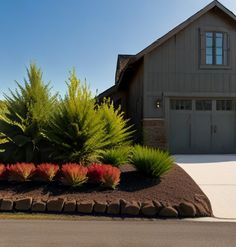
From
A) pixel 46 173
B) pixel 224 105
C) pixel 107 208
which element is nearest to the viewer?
pixel 107 208

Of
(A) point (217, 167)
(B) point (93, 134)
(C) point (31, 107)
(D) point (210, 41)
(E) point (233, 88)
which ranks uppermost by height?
(D) point (210, 41)

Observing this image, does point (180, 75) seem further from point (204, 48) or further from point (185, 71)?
point (204, 48)

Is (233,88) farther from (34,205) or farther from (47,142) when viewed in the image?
(34,205)

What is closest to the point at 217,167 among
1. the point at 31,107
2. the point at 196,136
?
the point at 196,136

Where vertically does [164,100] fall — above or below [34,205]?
above

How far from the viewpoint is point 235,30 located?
714 inches

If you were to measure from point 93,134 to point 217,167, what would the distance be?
488 centimetres

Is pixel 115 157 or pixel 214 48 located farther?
pixel 214 48

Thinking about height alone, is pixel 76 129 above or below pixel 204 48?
below

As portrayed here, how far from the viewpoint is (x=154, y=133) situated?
17.4 m

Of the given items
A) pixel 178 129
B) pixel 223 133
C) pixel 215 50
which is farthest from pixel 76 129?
pixel 215 50

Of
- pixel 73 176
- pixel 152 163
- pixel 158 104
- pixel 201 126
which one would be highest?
pixel 158 104

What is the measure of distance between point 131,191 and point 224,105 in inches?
388

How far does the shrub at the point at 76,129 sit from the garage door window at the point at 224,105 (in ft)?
26.4
